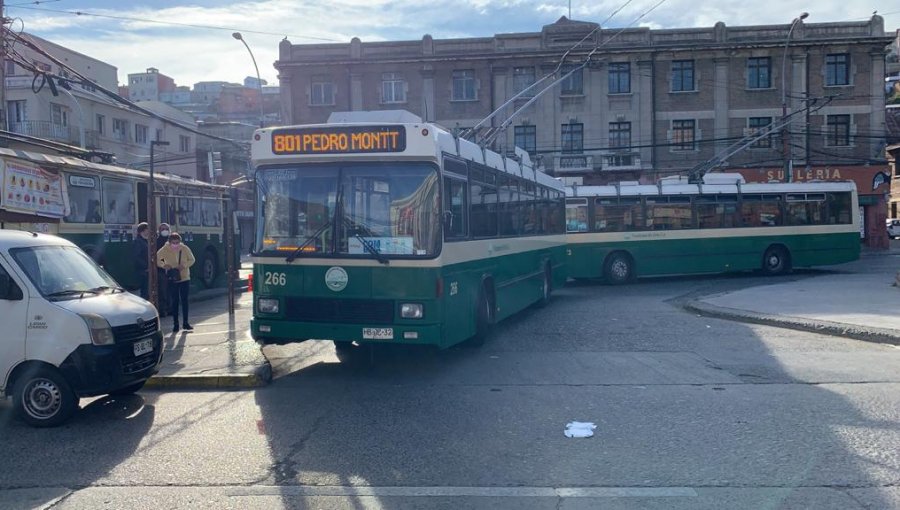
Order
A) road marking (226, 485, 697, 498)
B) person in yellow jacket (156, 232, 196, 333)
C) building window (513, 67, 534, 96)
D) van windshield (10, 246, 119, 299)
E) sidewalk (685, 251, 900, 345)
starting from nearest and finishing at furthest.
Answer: road marking (226, 485, 697, 498)
van windshield (10, 246, 119, 299)
sidewalk (685, 251, 900, 345)
person in yellow jacket (156, 232, 196, 333)
building window (513, 67, 534, 96)

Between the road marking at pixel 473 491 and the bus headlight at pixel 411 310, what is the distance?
3.66 meters

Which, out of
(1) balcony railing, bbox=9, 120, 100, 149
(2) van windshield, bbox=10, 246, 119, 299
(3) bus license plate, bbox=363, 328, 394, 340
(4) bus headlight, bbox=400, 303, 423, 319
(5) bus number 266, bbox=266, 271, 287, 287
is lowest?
(3) bus license plate, bbox=363, 328, 394, 340

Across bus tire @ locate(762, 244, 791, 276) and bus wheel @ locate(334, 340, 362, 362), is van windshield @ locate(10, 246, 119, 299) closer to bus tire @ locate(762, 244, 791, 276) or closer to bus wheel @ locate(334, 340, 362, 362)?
bus wheel @ locate(334, 340, 362, 362)

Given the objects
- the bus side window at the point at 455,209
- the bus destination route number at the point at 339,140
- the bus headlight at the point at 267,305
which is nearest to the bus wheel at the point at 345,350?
the bus headlight at the point at 267,305

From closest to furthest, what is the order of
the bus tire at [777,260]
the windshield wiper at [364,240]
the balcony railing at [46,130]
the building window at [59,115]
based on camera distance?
the windshield wiper at [364,240] < the bus tire at [777,260] < the balcony railing at [46,130] < the building window at [59,115]

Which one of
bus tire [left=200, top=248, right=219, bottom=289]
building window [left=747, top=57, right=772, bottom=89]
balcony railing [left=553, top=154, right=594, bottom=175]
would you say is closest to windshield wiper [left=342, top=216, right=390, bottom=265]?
bus tire [left=200, top=248, right=219, bottom=289]

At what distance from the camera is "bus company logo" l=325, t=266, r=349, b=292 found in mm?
9227

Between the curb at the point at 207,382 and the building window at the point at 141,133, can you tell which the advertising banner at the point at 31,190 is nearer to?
the curb at the point at 207,382

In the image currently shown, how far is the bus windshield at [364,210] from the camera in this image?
916cm

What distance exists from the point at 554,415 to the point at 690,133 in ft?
122

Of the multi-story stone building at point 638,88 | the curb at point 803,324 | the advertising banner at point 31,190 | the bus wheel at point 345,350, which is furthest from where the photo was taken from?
the multi-story stone building at point 638,88

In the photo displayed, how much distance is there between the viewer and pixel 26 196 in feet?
46.3

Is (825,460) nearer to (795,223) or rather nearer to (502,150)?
(502,150)

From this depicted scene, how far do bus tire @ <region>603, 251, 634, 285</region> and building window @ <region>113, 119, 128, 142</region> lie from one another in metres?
37.3
